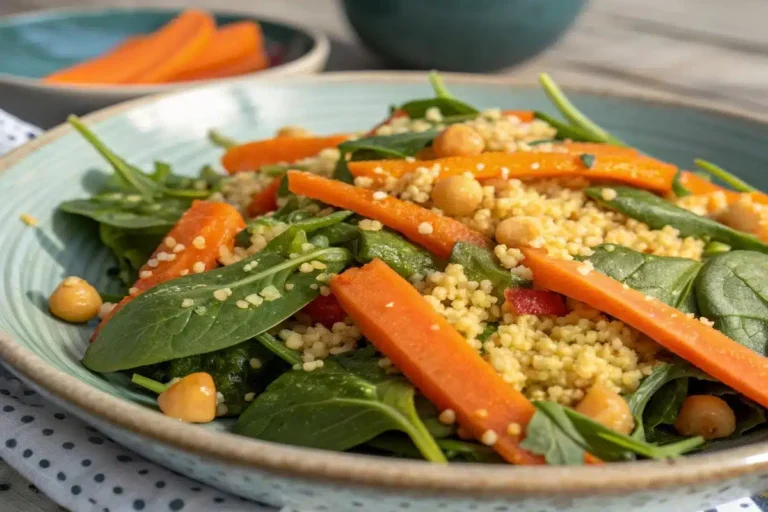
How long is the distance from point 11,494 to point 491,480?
918 mm

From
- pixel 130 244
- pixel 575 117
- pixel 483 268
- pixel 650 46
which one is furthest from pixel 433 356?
pixel 650 46

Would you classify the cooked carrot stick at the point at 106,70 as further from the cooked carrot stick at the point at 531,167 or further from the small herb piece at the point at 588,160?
the small herb piece at the point at 588,160

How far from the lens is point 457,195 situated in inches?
67.9

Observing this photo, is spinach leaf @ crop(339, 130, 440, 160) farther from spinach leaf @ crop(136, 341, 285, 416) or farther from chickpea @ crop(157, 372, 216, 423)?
chickpea @ crop(157, 372, 216, 423)

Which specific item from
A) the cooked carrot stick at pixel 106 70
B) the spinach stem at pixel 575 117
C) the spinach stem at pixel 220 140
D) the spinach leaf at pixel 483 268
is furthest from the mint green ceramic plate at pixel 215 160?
the cooked carrot stick at pixel 106 70

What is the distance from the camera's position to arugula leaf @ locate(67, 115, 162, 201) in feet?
7.24

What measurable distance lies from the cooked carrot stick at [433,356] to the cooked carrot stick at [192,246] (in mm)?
374

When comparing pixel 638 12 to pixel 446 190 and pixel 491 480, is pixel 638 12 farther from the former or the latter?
pixel 491 480

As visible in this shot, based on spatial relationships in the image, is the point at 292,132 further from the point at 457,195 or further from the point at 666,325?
the point at 666,325

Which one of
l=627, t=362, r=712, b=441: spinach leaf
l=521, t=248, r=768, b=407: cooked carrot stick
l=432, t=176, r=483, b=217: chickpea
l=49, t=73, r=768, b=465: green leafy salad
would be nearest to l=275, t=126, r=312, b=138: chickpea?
l=49, t=73, r=768, b=465: green leafy salad

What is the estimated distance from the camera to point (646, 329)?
147 centimetres

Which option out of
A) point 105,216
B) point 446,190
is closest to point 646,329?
point 446,190

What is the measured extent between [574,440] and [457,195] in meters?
0.65

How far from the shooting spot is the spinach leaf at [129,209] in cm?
205
